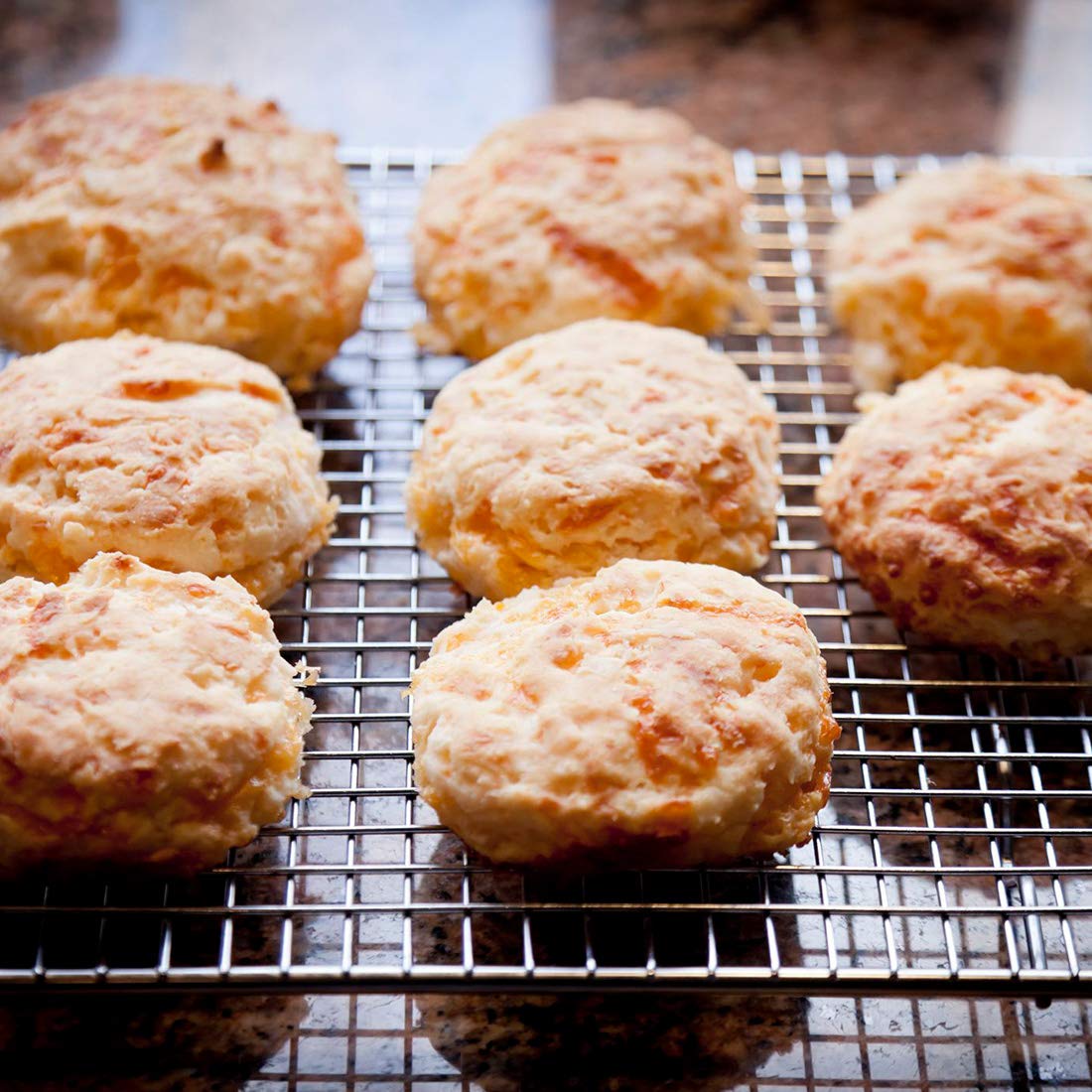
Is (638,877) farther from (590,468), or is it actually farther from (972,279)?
(972,279)

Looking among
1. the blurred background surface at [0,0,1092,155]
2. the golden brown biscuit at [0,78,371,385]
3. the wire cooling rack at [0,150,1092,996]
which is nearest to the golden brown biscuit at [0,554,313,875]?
the wire cooling rack at [0,150,1092,996]

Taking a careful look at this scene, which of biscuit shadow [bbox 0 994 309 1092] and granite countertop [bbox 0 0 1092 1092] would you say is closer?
biscuit shadow [bbox 0 994 309 1092]

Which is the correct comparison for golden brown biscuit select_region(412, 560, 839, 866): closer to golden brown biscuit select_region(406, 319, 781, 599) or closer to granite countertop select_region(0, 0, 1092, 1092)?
golden brown biscuit select_region(406, 319, 781, 599)

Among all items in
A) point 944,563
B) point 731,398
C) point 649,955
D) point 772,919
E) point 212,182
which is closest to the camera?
point 649,955

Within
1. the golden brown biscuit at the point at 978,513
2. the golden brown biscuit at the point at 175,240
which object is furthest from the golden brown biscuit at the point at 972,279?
the golden brown biscuit at the point at 175,240

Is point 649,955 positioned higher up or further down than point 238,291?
further down

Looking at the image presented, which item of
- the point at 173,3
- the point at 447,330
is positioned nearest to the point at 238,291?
the point at 447,330

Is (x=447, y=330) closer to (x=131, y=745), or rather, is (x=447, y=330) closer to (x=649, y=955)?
(x=131, y=745)

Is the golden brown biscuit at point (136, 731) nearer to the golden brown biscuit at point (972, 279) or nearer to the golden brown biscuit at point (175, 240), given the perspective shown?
the golden brown biscuit at point (175, 240)
